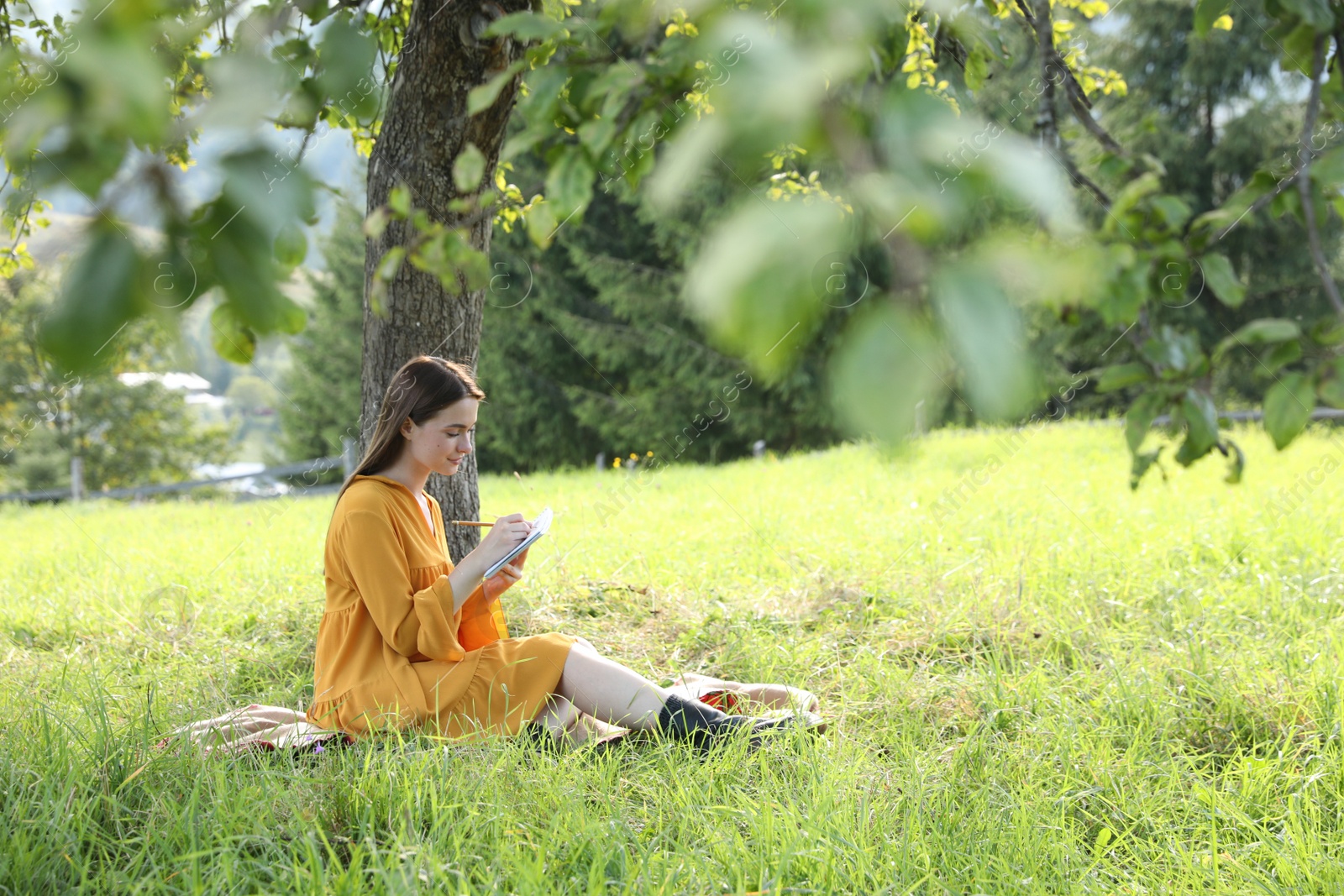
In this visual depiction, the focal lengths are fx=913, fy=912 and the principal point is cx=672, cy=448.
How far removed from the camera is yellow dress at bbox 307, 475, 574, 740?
7.77ft

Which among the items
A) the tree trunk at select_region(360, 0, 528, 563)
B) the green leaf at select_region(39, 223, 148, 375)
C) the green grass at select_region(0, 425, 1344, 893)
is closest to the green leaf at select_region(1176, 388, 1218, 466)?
the green grass at select_region(0, 425, 1344, 893)

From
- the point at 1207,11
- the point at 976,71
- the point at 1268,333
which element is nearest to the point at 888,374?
the point at 1268,333

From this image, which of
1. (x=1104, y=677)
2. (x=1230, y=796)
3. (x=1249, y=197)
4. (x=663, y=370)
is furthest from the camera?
(x=663, y=370)

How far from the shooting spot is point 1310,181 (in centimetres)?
75

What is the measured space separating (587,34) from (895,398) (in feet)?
2.02

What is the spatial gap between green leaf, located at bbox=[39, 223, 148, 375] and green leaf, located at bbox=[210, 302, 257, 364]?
0.08 metres

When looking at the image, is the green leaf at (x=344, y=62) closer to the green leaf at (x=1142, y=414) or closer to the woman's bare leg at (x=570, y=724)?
the green leaf at (x=1142, y=414)

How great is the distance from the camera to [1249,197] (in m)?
0.81

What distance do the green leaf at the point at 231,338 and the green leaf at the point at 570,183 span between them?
329 millimetres

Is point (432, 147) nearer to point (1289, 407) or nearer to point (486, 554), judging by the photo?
point (486, 554)

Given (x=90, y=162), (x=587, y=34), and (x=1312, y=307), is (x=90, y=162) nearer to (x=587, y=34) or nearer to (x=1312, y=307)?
(x=587, y=34)

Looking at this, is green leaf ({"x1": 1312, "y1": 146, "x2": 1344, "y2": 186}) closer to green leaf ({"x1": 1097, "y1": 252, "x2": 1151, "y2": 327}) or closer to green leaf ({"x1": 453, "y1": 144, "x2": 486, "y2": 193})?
green leaf ({"x1": 1097, "y1": 252, "x2": 1151, "y2": 327})

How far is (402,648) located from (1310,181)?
85.7 inches

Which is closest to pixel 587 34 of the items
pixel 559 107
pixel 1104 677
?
pixel 559 107
